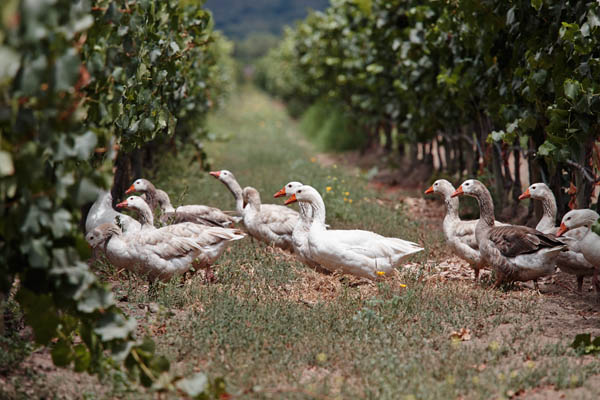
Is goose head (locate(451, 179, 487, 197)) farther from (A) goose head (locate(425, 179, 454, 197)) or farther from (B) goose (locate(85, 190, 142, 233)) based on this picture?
(B) goose (locate(85, 190, 142, 233))

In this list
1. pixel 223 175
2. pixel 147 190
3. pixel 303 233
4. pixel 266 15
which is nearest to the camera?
pixel 303 233

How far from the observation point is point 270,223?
25.6 ft

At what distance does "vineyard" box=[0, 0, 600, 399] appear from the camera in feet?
10.4

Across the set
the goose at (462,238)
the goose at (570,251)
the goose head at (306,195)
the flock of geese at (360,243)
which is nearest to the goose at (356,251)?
the flock of geese at (360,243)

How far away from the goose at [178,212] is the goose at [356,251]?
177cm

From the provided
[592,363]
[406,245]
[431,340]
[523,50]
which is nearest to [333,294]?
[406,245]

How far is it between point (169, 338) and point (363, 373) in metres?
1.55

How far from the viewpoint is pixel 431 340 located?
4.79m

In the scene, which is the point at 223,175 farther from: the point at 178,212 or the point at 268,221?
the point at 268,221

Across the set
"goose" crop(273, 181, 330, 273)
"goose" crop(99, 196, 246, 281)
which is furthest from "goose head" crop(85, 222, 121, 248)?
"goose" crop(273, 181, 330, 273)

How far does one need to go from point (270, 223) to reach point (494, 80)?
154 inches

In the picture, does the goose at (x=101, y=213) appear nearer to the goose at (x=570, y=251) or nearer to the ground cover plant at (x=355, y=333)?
the ground cover plant at (x=355, y=333)

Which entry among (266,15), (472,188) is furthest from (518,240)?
(266,15)

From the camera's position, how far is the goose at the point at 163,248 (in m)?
5.74
